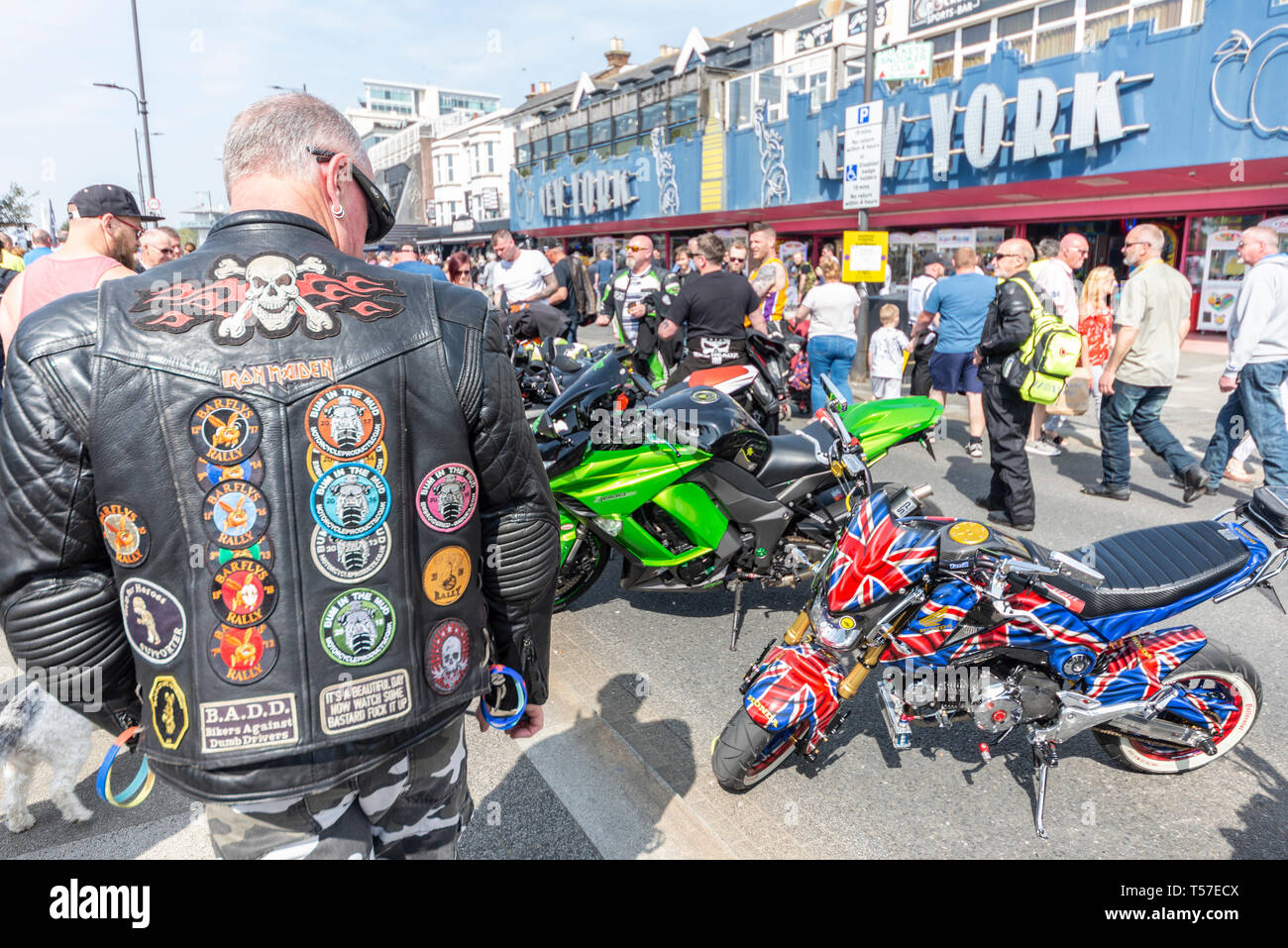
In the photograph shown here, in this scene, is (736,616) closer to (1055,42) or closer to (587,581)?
(587,581)

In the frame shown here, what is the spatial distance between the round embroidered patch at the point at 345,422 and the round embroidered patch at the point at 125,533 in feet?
1.02

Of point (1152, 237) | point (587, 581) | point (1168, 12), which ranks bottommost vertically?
point (587, 581)

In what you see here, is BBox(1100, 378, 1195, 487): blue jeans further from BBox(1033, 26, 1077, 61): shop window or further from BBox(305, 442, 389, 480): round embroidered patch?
BBox(1033, 26, 1077, 61): shop window

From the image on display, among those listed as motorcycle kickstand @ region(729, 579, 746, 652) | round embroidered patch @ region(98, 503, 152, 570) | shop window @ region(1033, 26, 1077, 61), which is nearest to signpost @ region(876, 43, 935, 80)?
shop window @ region(1033, 26, 1077, 61)

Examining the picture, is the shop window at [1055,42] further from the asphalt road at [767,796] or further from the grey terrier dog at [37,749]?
the grey terrier dog at [37,749]

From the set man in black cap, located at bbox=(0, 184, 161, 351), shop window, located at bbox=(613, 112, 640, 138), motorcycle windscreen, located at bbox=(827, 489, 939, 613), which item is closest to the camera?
motorcycle windscreen, located at bbox=(827, 489, 939, 613)

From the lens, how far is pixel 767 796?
3.01m

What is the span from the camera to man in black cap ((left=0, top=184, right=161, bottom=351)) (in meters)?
3.63

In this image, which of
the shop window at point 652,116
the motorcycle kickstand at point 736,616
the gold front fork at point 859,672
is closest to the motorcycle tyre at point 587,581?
the motorcycle kickstand at point 736,616

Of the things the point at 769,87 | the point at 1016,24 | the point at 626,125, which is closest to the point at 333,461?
the point at 1016,24

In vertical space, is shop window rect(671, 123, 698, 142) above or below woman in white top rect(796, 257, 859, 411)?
above

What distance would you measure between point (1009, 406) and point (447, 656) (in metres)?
5.28

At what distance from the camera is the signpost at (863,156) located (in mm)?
10352
